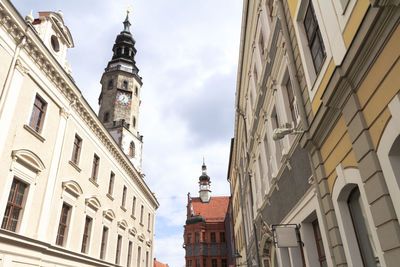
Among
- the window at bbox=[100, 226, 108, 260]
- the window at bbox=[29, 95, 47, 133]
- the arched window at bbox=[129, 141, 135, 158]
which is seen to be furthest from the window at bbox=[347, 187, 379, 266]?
the arched window at bbox=[129, 141, 135, 158]

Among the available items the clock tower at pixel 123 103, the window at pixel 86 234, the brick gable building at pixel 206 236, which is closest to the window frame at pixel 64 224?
the window at pixel 86 234

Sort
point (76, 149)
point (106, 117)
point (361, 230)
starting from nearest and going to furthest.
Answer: point (361, 230), point (76, 149), point (106, 117)

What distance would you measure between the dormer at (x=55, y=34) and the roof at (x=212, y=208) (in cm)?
5019

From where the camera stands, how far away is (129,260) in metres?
25.5

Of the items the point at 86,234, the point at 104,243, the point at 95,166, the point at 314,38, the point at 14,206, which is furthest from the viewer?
the point at 104,243

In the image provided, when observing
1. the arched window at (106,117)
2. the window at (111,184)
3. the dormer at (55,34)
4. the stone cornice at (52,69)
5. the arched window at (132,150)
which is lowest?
the window at (111,184)

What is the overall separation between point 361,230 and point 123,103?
37218 millimetres

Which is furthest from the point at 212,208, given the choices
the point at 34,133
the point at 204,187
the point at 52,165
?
the point at 34,133

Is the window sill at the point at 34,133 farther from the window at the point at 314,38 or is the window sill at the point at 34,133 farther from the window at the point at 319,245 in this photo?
the window at the point at 319,245

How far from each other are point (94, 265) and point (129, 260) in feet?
24.8

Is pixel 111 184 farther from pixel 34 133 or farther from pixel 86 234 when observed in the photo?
pixel 34 133

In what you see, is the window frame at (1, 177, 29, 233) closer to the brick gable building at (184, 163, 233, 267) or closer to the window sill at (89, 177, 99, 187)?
the window sill at (89, 177, 99, 187)

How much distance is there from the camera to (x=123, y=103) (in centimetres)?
3975

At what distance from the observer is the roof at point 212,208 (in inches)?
2482
